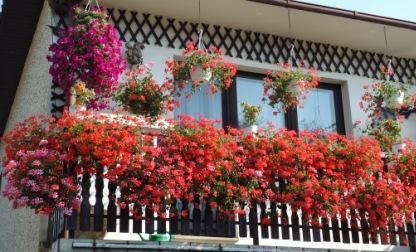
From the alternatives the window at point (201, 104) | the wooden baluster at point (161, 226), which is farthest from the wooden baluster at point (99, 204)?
the window at point (201, 104)

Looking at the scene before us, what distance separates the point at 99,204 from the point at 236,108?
4174mm

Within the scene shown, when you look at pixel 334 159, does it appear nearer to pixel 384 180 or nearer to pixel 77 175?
pixel 384 180

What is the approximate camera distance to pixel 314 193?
859 cm

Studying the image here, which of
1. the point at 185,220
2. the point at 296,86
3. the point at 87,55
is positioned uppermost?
the point at 87,55

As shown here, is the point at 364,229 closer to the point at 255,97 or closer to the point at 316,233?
the point at 316,233

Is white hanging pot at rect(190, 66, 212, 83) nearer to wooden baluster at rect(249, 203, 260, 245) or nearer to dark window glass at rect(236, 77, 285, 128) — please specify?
dark window glass at rect(236, 77, 285, 128)

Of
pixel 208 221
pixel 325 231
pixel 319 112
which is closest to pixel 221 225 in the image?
pixel 208 221

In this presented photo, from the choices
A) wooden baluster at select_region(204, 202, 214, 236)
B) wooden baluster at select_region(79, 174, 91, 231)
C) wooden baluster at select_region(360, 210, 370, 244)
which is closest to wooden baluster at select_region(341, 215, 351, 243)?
wooden baluster at select_region(360, 210, 370, 244)

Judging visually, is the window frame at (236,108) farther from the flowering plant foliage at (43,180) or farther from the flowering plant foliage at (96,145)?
the flowering plant foliage at (43,180)

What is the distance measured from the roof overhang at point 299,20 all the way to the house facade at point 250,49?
17mm

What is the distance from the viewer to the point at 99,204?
7957mm

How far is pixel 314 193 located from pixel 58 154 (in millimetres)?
3267

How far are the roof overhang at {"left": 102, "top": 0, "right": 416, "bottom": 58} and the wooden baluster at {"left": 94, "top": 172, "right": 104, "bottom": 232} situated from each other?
3.79 m

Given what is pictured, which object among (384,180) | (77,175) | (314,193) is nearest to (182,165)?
(77,175)
